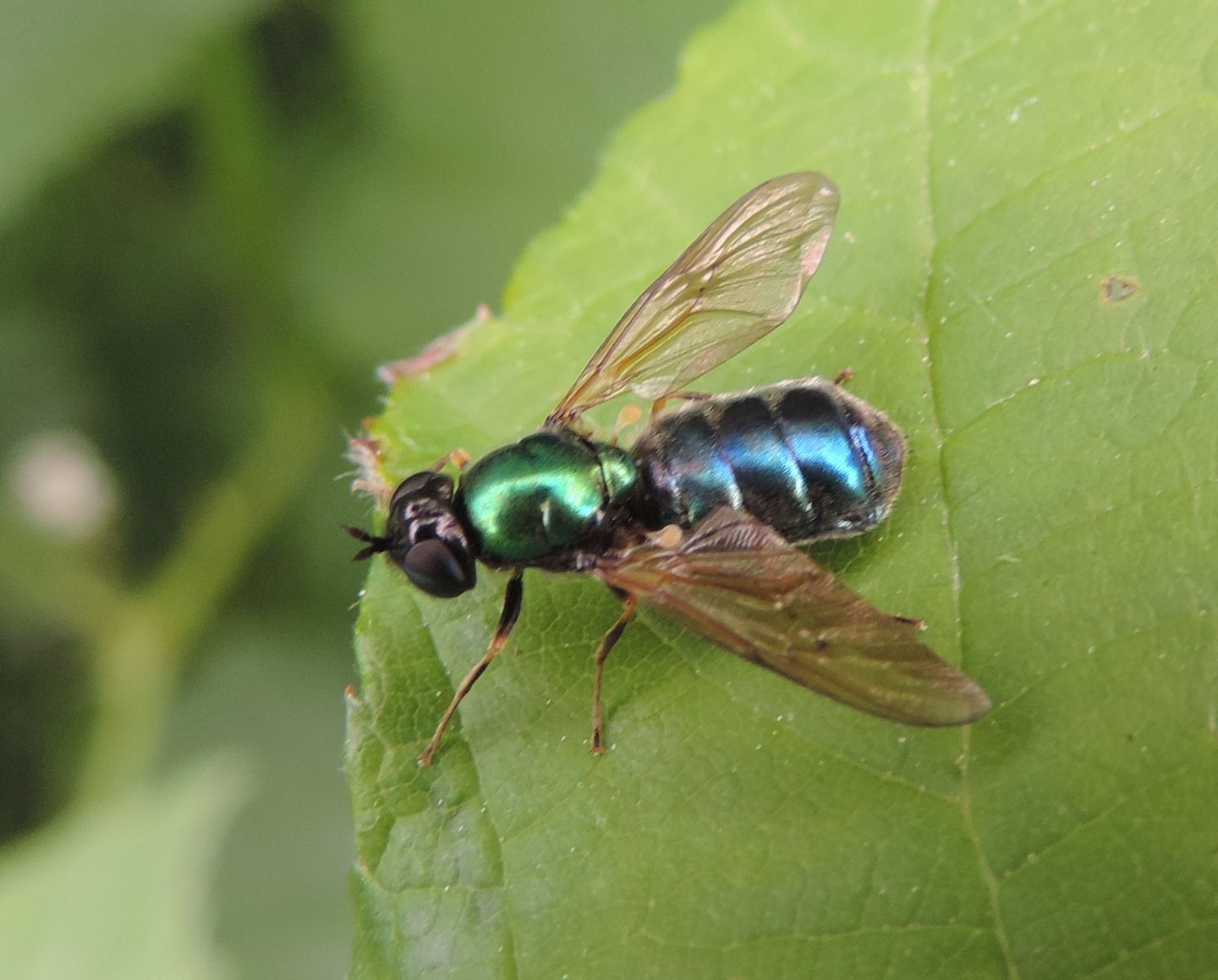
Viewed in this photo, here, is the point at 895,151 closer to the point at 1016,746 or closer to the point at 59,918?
the point at 1016,746

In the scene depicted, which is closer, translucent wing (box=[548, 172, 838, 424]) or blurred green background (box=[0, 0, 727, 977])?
translucent wing (box=[548, 172, 838, 424])

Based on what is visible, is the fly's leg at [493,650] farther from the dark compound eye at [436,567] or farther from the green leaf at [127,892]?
the green leaf at [127,892]

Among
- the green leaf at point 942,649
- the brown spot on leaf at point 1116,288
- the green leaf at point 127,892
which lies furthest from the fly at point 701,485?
the green leaf at point 127,892

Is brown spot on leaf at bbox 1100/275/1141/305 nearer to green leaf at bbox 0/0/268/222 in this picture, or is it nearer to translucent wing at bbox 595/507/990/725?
translucent wing at bbox 595/507/990/725

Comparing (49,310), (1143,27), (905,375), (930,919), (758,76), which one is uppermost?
(49,310)

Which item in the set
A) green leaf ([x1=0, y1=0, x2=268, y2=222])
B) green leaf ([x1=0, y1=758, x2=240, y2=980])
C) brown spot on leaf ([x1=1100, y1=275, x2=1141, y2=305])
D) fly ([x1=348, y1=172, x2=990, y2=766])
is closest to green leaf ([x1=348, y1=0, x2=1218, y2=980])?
brown spot on leaf ([x1=1100, y1=275, x2=1141, y2=305])

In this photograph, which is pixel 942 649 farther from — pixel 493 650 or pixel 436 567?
pixel 436 567

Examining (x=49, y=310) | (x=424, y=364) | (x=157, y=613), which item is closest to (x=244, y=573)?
(x=157, y=613)
